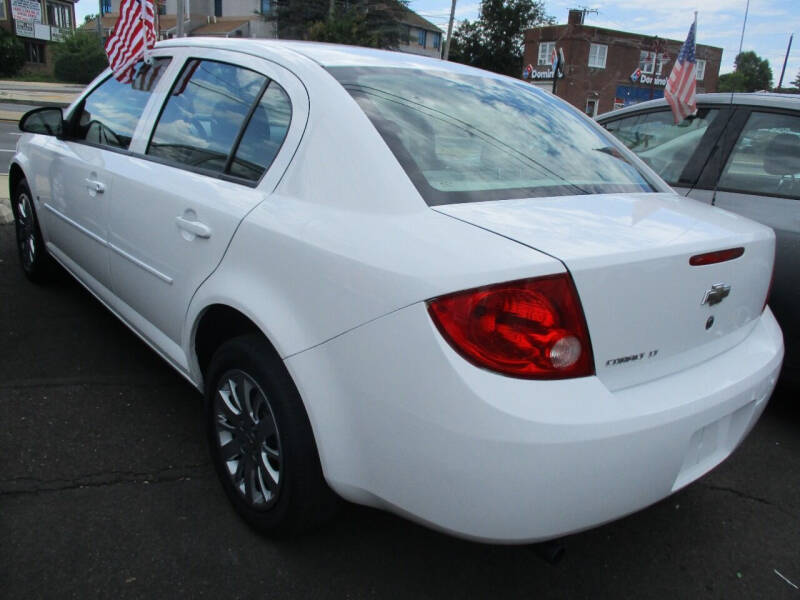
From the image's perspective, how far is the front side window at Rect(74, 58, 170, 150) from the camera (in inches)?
119

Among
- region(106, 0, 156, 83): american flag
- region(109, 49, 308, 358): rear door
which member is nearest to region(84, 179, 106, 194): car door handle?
region(109, 49, 308, 358): rear door

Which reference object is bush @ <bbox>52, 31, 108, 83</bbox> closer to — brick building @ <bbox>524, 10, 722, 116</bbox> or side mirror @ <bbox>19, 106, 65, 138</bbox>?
brick building @ <bbox>524, 10, 722, 116</bbox>

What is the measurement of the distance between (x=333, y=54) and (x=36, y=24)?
199ft

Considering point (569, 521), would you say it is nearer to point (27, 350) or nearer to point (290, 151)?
point (290, 151)

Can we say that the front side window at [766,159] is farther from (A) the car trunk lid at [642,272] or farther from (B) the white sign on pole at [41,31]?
(B) the white sign on pole at [41,31]

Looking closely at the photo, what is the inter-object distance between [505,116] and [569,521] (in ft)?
4.82

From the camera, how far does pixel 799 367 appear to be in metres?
3.05

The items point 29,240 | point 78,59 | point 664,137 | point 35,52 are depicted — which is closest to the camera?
point 664,137

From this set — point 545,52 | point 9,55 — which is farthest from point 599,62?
point 9,55

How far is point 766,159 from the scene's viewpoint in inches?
132

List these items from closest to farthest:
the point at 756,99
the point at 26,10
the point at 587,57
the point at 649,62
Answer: the point at 756,99, the point at 587,57, the point at 649,62, the point at 26,10

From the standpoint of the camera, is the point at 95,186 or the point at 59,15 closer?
the point at 95,186

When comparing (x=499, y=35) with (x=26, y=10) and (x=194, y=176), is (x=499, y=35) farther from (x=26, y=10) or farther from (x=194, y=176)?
(x=194, y=176)

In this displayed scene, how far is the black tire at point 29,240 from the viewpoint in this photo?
14.1 ft
